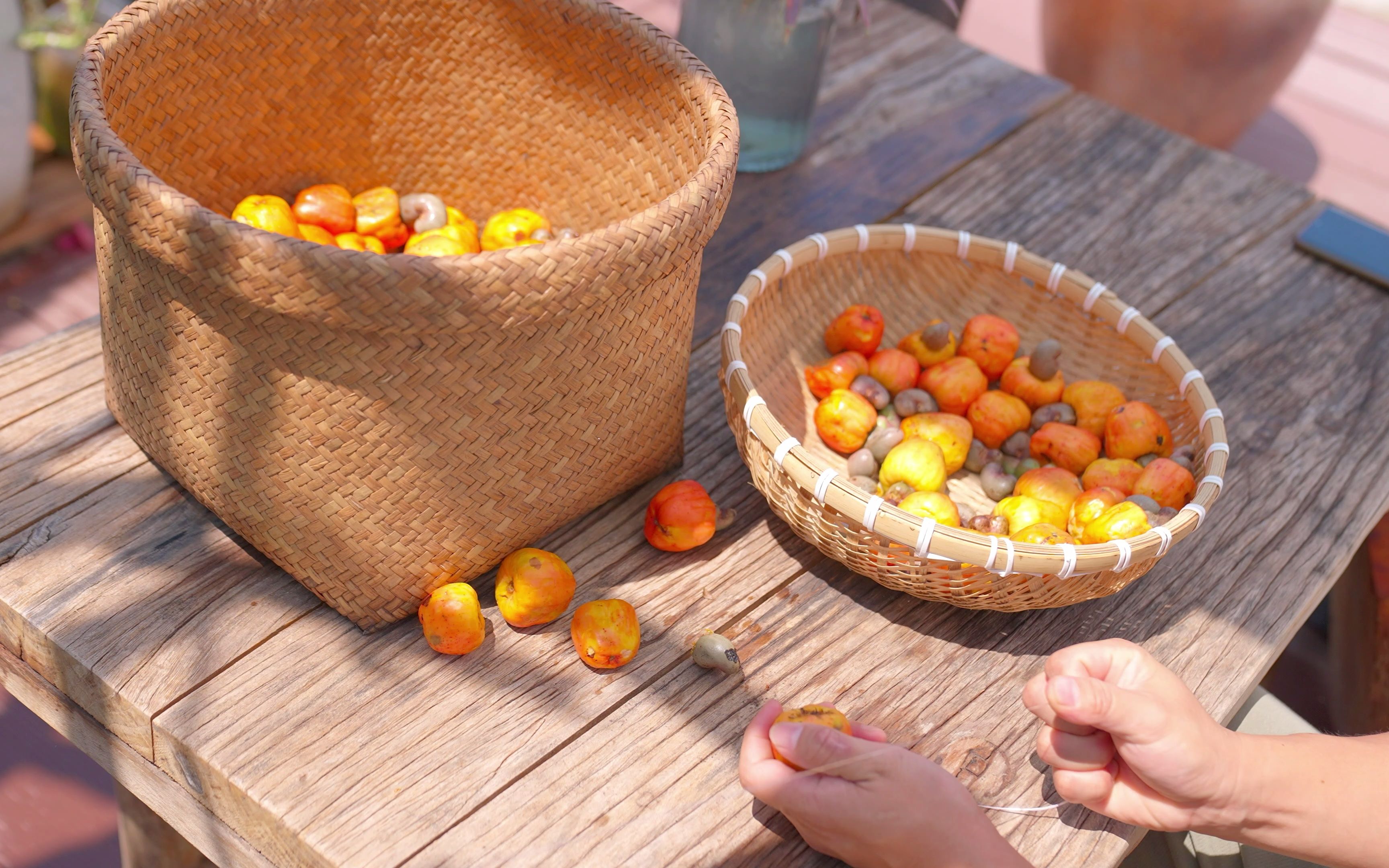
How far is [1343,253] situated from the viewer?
190 centimetres

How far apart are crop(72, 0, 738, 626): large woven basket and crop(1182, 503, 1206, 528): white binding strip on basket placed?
0.55m

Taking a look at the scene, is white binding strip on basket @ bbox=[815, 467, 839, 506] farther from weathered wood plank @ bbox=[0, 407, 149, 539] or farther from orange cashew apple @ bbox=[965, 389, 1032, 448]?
weathered wood plank @ bbox=[0, 407, 149, 539]

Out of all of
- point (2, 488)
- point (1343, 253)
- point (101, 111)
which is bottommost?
point (2, 488)

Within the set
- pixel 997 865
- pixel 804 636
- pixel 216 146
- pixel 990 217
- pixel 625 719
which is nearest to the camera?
pixel 997 865

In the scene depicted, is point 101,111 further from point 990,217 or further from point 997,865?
point 990,217

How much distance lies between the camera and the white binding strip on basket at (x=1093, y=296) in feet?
4.95

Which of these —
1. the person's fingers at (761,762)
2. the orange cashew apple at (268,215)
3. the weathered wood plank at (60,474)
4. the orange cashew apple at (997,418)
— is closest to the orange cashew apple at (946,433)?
the orange cashew apple at (997,418)

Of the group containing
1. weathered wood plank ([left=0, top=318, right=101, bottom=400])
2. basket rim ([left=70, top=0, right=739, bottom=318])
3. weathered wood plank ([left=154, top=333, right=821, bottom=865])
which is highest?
basket rim ([left=70, top=0, right=739, bottom=318])

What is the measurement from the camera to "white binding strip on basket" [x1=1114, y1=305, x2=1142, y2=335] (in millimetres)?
1487

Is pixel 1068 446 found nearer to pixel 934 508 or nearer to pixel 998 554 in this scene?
pixel 934 508

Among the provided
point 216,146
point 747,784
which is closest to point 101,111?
point 216,146

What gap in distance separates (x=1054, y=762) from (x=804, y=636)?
0.28 m

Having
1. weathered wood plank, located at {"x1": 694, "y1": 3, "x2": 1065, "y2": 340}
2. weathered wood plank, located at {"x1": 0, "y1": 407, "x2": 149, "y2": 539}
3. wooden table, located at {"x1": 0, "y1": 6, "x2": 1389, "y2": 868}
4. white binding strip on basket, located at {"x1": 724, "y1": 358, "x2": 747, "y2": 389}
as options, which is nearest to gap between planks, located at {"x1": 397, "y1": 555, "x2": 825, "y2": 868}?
wooden table, located at {"x1": 0, "y1": 6, "x2": 1389, "y2": 868}

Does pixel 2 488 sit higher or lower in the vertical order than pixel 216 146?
lower
